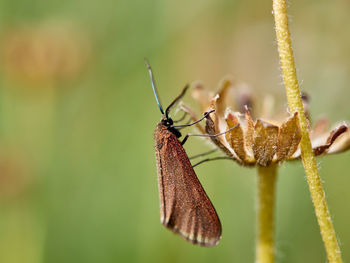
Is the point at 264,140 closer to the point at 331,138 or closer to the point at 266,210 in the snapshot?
the point at 331,138

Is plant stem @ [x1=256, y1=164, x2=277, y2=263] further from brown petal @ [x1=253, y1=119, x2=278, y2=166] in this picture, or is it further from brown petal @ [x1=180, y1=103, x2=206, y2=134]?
brown petal @ [x1=180, y1=103, x2=206, y2=134]

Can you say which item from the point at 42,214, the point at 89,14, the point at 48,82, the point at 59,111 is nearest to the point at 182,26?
the point at 89,14

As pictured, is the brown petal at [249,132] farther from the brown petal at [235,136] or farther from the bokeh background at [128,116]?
the bokeh background at [128,116]

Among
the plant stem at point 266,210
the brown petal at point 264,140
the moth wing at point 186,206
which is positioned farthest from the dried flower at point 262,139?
the moth wing at point 186,206

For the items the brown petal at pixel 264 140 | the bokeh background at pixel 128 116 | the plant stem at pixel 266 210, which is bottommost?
the plant stem at pixel 266 210

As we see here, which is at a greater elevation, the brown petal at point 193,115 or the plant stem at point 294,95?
the brown petal at point 193,115

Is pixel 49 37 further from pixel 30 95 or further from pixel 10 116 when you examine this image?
pixel 10 116
